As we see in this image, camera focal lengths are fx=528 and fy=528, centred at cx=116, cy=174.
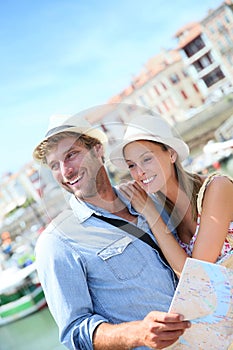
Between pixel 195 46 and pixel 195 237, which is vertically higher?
pixel 195 46

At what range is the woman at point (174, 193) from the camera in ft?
3.57

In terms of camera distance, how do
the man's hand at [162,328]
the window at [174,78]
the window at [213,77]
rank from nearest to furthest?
1. the man's hand at [162,328]
2. the window at [213,77]
3. the window at [174,78]

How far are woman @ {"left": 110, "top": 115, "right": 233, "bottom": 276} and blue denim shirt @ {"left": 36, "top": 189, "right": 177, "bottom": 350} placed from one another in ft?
0.20

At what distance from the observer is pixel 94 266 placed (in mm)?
1035

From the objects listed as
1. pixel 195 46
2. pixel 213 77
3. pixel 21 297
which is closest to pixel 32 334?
pixel 21 297

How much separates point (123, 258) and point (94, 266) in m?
0.06

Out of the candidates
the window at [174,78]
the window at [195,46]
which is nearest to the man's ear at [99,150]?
the window at [195,46]

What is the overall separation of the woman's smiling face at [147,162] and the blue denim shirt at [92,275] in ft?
0.40

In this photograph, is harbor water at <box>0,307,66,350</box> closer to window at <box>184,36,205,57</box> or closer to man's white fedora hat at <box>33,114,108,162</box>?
man's white fedora hat at <box>33,114,108,162</box>

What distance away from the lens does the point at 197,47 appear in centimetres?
2388

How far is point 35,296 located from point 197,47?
58.0ft

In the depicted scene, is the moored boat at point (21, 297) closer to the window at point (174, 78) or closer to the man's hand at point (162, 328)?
the man's hand at point (162, 328)

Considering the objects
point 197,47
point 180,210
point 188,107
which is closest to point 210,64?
point 197,47

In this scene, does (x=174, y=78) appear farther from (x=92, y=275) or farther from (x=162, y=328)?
(x=162, y=328)
